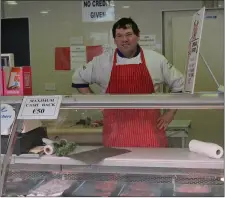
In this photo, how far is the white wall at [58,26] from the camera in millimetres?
5043

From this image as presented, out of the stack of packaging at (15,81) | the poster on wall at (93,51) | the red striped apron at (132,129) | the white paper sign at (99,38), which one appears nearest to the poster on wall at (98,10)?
the white paper sign at (99,38)

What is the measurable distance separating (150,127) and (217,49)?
2.64 m

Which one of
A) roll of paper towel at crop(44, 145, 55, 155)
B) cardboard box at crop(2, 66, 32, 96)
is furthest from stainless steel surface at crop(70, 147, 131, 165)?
cardboard box at crop(2, 66, 32, 96)

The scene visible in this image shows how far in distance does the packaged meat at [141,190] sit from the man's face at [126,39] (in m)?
1.13

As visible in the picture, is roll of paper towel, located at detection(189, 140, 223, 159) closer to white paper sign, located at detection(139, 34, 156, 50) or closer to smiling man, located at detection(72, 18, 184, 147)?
smiling man, located at detection(72, 18, 184, 147)

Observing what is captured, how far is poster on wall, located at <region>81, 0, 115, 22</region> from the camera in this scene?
507 cm

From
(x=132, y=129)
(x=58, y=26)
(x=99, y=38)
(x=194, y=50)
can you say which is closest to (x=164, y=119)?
(x=132, y=129)

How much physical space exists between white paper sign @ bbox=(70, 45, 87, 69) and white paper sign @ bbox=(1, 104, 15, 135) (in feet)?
10.7

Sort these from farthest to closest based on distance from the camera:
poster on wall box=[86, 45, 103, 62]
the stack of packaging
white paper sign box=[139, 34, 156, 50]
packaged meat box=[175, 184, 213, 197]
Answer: poster on wall box=[86, 45, 103, 62] < white paper sign box=[139, 34, 156, 50] < the stack of packaging < packaged meat box=[175, 184, 213, 197]

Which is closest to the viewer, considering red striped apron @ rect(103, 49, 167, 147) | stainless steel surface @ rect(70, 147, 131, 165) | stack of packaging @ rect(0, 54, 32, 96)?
stainless steel surface @ rect(70, 147, 131, 165)

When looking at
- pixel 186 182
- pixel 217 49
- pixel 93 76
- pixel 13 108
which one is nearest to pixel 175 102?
pixel 186 182

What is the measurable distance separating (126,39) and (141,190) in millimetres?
1206

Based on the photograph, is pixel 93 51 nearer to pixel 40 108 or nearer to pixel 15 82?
pixel 15 82

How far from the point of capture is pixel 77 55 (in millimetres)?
5207
